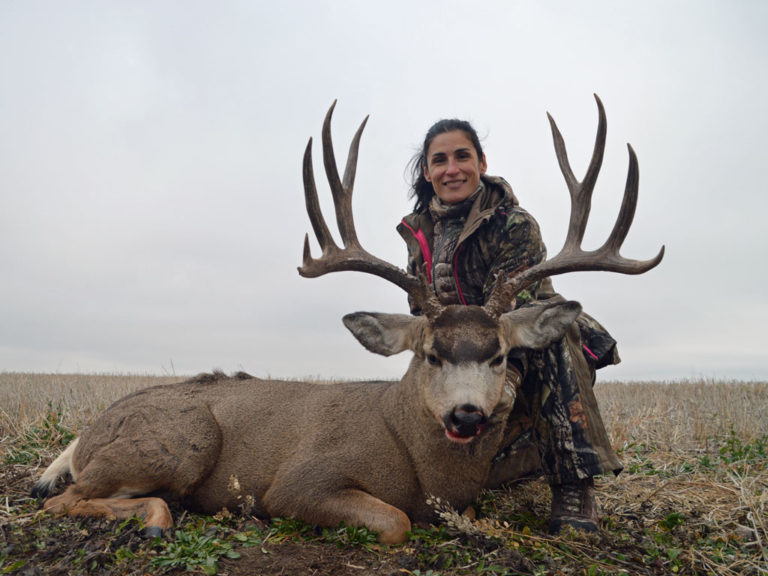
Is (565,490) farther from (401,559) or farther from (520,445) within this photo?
(401,559)

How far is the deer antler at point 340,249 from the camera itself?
4.39 m

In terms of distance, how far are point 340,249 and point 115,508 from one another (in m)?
2.45

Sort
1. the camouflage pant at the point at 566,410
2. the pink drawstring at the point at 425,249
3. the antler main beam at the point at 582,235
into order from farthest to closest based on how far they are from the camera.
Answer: the pink drawstring at the point at 425,249
the antler main beam at the point at 582,235
the camouflage pant at the point at 566,410

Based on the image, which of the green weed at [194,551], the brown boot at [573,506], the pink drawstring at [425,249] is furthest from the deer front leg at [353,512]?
the pink drawstring at [425,249]

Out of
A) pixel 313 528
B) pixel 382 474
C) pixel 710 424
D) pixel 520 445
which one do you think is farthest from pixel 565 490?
pixel 710 424

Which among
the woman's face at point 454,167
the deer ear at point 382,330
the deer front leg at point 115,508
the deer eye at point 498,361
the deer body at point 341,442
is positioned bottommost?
the deer front leg at point 115,508

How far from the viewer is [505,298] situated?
4.34 m

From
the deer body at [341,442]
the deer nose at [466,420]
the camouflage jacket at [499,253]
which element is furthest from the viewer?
the camouflage jacket at [499,253]

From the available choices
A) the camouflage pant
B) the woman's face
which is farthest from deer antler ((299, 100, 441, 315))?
the woman's face

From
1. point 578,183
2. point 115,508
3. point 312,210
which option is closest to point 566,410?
point 578,183

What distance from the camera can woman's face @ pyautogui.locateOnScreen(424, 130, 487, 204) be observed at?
19.8 ft

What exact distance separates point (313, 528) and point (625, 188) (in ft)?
10.9

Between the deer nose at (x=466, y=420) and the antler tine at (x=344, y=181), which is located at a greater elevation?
the antler tine at (x=344, y=181)

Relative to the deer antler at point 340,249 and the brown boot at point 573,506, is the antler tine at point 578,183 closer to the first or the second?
the deer antler at point 340,249
